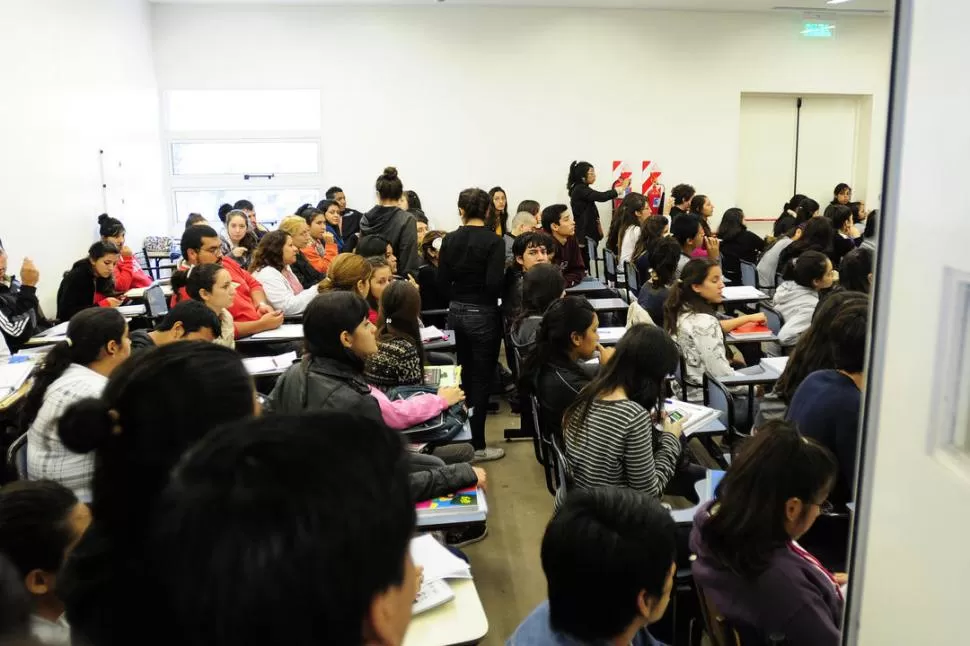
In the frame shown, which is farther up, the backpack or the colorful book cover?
the backpack

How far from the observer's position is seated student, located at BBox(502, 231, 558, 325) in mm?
5004

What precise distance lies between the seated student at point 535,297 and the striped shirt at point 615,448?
4.65ft

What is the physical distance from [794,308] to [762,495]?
9.98ft

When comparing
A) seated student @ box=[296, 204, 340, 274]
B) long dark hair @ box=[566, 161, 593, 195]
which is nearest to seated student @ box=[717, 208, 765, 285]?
long dark hair @ box=[566, 161, 593, 195]

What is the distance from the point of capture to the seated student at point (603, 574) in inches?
62.4

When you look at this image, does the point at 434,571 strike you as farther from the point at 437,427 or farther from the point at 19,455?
the point at 19,455

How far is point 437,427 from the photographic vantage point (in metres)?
3.02

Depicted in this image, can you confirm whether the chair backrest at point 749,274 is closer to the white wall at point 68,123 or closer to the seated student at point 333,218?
the seated student at point 333,218

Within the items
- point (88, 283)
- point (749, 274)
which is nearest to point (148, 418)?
point (88, 283)

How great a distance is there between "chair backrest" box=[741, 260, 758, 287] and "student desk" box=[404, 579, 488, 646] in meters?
5.22

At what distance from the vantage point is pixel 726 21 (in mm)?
10062

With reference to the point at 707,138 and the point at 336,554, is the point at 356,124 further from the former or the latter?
the point at 336,554

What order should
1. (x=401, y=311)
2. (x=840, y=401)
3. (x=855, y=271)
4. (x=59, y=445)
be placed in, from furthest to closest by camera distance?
1. (x=855, y=271)
2. (x=401, y=311)
3. (x=840, y=401)
4. (x=59, y=445)

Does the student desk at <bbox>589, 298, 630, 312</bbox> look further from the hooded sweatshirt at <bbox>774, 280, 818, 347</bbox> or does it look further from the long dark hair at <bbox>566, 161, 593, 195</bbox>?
the long dark hair at <bbox>566, 161, 593, 195</bbox>
